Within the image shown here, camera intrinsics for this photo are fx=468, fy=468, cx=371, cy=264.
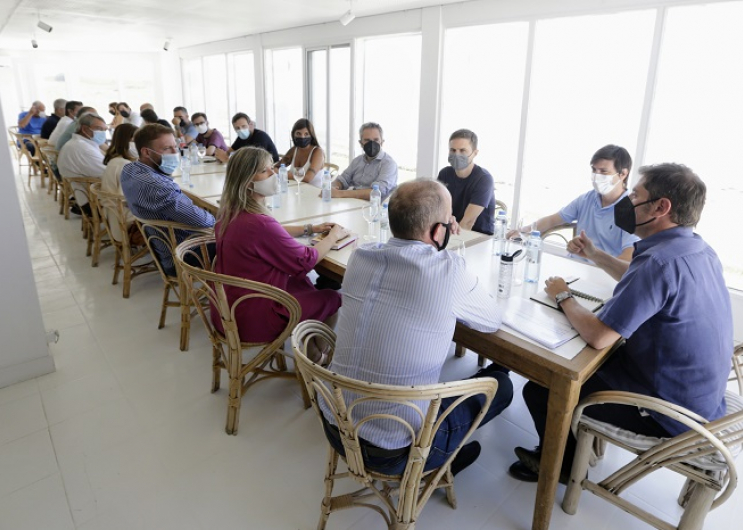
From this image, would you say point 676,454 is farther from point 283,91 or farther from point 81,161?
point 283,91

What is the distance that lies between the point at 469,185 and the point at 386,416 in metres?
2.15

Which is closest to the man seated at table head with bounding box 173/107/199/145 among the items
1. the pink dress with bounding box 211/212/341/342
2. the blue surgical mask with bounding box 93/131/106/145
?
the blue surgical mask with bounding box 93/131/106/145

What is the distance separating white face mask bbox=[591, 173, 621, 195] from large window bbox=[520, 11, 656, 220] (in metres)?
1.79

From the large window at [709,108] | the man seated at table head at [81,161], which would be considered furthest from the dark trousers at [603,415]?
the man seated at table head at [81,161]

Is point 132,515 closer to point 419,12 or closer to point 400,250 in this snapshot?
point 400,250

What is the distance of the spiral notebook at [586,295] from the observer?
1635mm

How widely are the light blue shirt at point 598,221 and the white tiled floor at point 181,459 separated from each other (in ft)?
2.93

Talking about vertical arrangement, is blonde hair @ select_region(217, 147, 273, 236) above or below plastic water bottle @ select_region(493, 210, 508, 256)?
above

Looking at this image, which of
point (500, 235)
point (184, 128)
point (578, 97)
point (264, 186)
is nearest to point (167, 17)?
point (184, 128)

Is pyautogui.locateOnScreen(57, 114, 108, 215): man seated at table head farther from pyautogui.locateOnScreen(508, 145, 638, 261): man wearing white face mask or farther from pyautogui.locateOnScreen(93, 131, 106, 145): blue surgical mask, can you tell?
pyautogui.locateOnScreen(508, 145, 638, 261): man wearing white face mask

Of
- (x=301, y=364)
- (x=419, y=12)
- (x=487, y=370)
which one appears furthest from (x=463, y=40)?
(x=301, y=364)

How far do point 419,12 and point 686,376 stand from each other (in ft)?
16.8

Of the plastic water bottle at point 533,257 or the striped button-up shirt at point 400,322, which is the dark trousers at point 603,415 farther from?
the striped button-up shirt at point 400,322

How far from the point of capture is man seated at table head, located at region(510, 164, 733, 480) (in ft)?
4.33
